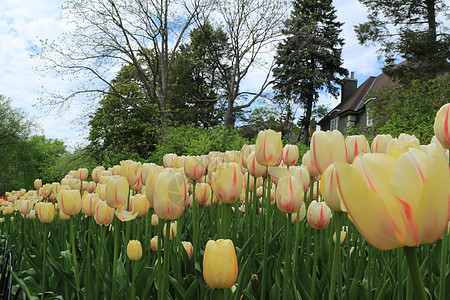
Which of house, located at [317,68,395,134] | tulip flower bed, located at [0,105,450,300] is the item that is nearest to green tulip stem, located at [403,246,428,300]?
tulip flower bed, located at [0,105,450,300]

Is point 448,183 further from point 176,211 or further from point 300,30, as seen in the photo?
point 300,30

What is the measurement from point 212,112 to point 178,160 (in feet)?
72.9

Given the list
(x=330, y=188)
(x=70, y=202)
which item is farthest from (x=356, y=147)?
(x=70, y=202)

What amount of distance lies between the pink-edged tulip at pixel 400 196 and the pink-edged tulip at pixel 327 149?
0.53 metres

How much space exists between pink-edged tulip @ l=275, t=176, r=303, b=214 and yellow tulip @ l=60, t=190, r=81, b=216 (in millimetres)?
1056

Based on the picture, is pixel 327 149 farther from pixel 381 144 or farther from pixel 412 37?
pixel 412 37

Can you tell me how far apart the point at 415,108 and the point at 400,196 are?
1363cm

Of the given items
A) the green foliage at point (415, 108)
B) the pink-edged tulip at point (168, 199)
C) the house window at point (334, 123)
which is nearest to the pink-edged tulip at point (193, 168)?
the pink-edged tulip at point (168, 199)

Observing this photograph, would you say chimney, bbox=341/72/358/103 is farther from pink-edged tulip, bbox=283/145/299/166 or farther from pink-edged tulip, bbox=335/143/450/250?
pink-edged tulip, bbox=335/143/450/250

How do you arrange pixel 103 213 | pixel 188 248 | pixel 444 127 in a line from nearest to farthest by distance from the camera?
1. pixel 444 127
2. pixel 103 213
3. pixel 188 248

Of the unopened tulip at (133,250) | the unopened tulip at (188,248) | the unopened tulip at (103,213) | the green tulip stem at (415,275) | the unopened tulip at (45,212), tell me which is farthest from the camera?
the unopened tulip at (45,212)

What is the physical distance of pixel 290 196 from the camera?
3.61 feet

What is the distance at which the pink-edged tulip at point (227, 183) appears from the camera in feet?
3.60

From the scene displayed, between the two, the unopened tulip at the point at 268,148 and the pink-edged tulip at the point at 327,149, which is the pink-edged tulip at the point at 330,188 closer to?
the pink-edged tulip at the point at 327,149
